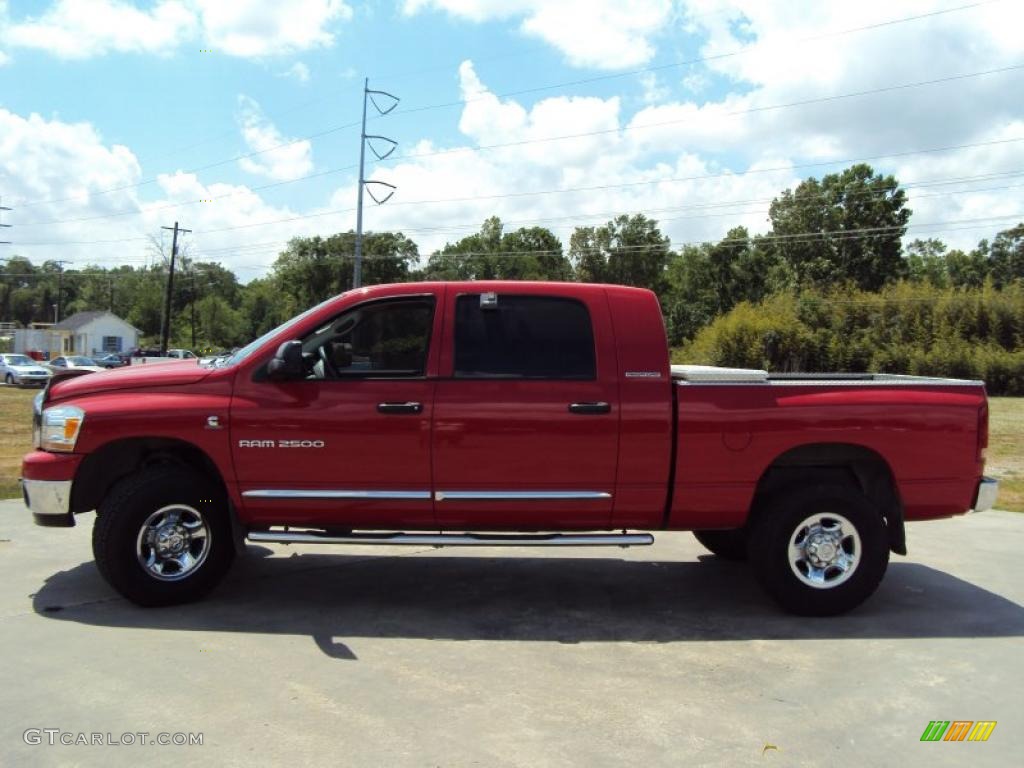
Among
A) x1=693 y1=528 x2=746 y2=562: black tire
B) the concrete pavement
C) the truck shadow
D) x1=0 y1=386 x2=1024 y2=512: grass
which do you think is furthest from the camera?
x1=0 y1=386 x2=1024 y2=512: grass

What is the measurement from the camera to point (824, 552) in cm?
518

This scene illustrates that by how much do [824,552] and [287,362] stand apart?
359 cm

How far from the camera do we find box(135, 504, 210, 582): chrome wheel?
508cm

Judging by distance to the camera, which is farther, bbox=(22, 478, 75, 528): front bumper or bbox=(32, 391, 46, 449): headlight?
bbox=(32, 391, 46, 449): headlight

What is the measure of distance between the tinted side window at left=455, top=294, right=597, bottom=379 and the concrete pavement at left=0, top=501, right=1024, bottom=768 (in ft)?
5.17

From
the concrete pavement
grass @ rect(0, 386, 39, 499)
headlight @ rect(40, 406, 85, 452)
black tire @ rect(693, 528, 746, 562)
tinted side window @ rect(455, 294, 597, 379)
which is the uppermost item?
tinted side window @ rect(455, 294, 597, 379)

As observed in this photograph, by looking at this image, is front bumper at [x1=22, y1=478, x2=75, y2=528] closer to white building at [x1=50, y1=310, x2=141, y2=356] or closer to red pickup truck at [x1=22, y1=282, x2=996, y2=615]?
red pickup truck at [x1=22, y1=282, x2=996, y2=615]

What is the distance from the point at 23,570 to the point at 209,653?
8.14 ft

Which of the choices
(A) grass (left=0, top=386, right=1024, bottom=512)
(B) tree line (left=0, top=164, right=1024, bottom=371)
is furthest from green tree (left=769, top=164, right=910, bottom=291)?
(A) grass (left=0, top=386, right=1024, bottom=512)

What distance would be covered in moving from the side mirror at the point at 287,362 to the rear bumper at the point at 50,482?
137 centimetres

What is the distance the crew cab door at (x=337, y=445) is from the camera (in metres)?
5.00

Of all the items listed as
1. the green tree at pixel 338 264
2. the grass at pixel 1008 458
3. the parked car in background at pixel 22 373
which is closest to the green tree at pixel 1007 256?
the green tree at pixel 338 264

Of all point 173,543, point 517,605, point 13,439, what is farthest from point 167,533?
point 13,439

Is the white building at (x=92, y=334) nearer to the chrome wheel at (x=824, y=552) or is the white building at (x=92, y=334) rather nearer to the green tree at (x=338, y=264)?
the green tree at (x=338, y=264)
